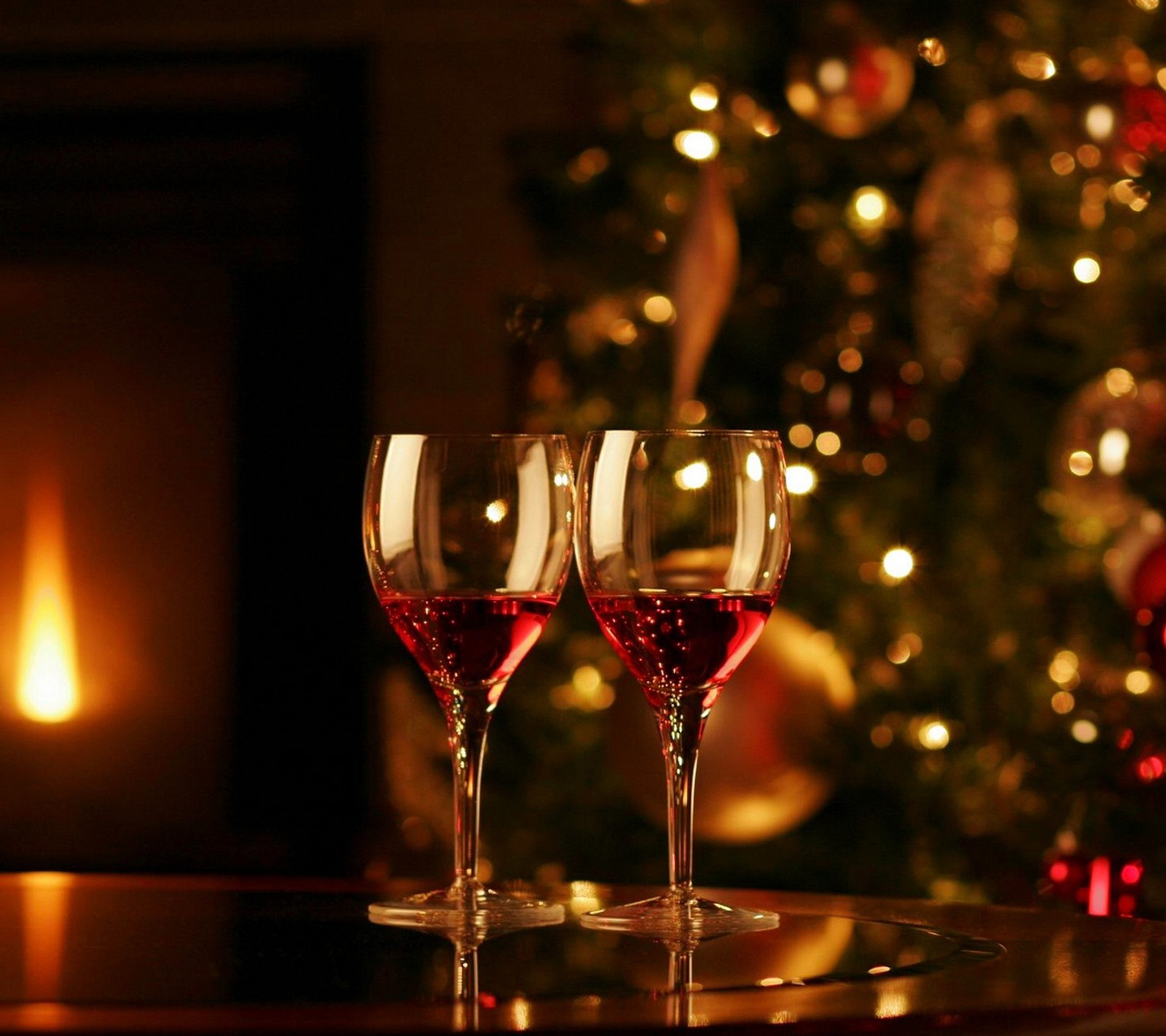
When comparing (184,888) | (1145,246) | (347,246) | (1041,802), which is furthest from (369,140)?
(184,888)

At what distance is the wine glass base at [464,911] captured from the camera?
701 mm

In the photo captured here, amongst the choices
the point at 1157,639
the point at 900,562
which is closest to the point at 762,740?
the point at 900,562

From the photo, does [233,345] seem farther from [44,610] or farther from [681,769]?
[681,769]

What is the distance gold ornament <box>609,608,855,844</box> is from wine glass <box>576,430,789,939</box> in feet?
3.97

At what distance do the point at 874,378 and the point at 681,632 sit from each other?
1442 mm

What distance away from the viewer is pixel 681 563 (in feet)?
2.35

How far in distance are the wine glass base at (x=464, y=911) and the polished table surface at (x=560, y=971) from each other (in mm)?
12

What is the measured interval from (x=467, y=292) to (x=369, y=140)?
0.32 metres

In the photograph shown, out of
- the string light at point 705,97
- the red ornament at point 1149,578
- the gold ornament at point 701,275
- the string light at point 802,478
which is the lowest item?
the red ornament at point 1149,578

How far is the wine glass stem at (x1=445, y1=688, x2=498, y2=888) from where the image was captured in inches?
28.4

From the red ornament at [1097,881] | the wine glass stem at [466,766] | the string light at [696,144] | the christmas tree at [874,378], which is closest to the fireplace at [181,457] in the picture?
the christmas tree at [874,378]

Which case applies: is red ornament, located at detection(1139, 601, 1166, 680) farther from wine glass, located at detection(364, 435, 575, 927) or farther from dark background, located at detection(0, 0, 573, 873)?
dark background, located at detection(0, 0, 573, 873)

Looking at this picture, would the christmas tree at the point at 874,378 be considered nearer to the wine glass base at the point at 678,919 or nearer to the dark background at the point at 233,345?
the dark background at the point at 233,345

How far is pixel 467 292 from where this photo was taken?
3.40 meters
